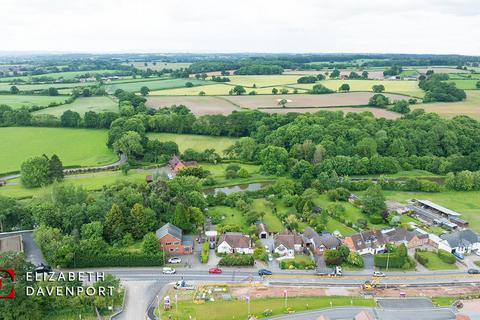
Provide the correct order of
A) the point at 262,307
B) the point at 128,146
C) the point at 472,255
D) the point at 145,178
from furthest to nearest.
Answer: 1. the point at 128,146
2. the point at 145,178
3. the point at 472,255
4. the point at 262,307

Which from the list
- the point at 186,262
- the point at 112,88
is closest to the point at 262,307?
the point at 186,262

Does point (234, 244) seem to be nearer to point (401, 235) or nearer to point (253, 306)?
point (253, 306)

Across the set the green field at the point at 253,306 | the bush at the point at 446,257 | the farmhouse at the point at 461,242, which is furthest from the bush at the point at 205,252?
the farmhouse at the point at 461,242

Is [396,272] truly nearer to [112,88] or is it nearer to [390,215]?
[390,215]

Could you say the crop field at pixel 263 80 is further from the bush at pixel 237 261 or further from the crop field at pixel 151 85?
the bush at pixel 237 261

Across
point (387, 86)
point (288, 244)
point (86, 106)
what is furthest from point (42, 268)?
point (387, 86)
